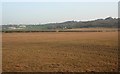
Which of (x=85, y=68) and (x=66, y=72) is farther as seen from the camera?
(x=85, y=68)

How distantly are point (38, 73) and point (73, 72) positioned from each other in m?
1.56

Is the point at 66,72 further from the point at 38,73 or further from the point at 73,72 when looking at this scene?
the point at 38,73

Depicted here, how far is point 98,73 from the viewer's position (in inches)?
405

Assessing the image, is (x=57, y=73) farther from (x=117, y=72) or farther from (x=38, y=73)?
(x=117, y=72)

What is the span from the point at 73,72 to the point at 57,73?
76 centimetres

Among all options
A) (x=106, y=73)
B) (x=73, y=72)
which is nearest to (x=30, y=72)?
(x=73, y=72)

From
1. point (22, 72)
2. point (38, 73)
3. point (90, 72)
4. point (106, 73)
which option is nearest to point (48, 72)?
point (38, 73)

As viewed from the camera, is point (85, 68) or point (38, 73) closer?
point (38, 73)

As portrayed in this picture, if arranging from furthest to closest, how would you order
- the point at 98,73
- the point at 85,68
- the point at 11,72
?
the point at 85,68, the point at 11,72, the point at 98,73

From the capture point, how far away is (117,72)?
10367 millimetres

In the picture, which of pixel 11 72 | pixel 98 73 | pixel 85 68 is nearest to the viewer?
pixel 98 73

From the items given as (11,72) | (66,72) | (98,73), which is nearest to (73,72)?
(66,72)

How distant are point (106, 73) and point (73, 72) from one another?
1448mm

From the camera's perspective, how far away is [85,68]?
11.8m
